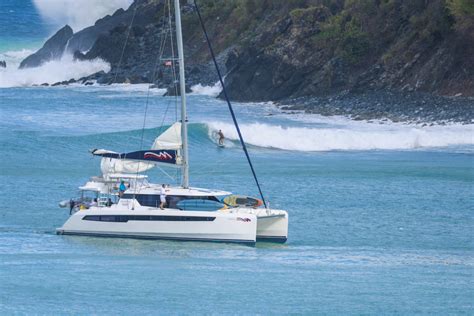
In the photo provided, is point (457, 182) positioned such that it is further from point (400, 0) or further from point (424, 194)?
point (400, 0)

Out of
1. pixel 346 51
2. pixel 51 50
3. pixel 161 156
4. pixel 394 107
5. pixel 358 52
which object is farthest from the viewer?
pixel 51 50

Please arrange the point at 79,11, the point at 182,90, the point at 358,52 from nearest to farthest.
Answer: the point at 182,90
the point at 358,52
the point at 79,11

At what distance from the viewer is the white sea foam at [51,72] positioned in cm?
8625

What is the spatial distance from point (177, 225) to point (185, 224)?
17 centimetres

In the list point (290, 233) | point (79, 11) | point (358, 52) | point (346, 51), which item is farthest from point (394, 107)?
point (79, 11)

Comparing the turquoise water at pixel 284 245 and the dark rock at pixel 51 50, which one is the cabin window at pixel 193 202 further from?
the dark rock at pixel 51 50

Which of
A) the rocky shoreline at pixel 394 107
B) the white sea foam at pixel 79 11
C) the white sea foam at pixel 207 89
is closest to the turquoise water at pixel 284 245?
the rocky shoreline at pixel 394 107

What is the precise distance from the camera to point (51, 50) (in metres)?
98.9

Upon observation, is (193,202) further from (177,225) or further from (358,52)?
(358,52)

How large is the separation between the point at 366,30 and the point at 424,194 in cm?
3463

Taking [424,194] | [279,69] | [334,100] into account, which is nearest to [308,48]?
[279,69]

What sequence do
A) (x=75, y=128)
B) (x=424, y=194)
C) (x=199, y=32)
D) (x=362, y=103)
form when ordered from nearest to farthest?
1. (x=424, y=194)
2. (x=75, y=128)
3. (x=362, y=103)
4. (x=199, y=32)

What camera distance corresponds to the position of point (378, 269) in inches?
958

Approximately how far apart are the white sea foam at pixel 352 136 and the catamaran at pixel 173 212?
2086 cm
